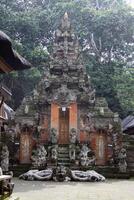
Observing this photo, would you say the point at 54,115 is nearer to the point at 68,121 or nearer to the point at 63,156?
the point at 68,121

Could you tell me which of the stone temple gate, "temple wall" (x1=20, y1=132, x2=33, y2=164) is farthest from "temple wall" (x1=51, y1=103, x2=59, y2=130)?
"temple wall" (x1=20, y1=132, x2=33, y2=164)

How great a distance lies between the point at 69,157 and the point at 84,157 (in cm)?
94

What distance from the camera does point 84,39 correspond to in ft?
132

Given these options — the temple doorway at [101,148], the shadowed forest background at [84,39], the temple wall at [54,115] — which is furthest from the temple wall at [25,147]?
the shadowed forest background at [84,39]

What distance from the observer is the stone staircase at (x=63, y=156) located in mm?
21359

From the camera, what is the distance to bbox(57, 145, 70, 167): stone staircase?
21.4m

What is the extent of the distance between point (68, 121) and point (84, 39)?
60.1ft

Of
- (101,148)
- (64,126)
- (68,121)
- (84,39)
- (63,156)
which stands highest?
(84,39)

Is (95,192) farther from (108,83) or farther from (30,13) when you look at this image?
(30,13)

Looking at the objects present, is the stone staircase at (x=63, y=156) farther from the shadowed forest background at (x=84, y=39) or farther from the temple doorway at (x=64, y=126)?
the shadowed forest background at (x=84, y=39)

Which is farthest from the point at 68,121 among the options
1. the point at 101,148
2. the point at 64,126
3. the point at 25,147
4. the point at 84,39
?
the point at 84,39

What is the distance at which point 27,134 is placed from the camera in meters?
23.6

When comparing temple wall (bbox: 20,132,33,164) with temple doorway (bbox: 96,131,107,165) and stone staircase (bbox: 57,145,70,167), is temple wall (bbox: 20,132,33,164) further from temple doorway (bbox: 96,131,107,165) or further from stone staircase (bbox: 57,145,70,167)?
temple doorway (bbox: 96,131,107,165)

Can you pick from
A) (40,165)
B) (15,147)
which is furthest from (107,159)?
(15,147)
